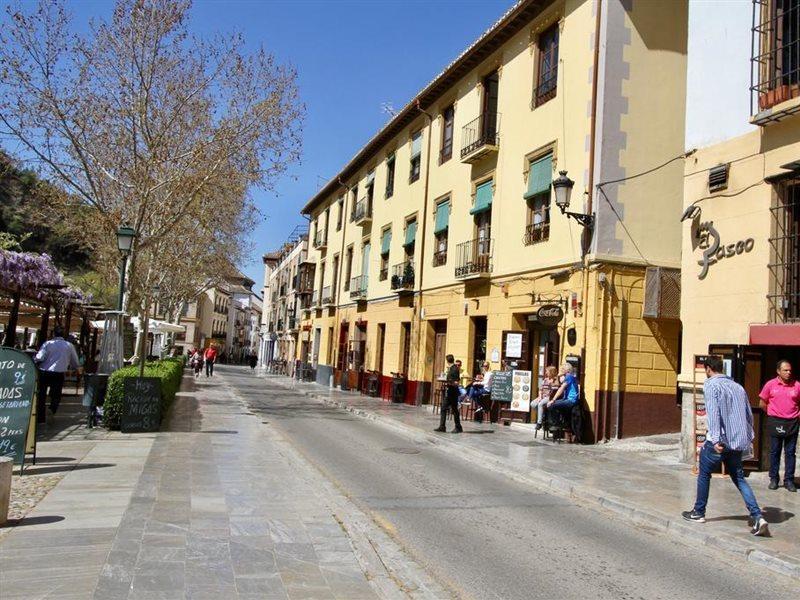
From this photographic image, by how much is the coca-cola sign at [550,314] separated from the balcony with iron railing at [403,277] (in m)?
8.84

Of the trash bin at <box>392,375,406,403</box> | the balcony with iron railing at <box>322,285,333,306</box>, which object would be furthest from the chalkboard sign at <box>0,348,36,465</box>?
→ the balcony with iron railing at <box>322,285,333,306</box>

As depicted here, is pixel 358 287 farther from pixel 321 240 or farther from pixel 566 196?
pixel 566 196

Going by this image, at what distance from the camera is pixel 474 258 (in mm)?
18875

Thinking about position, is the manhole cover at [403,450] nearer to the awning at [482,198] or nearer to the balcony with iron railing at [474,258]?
the balcony with iron railing at [474,258]

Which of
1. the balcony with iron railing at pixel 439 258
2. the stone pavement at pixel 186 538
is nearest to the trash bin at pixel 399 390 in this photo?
the balcony with iron railing at pixel 439 258

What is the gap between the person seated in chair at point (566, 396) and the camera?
1320 cm

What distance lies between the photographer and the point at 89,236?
23594mm

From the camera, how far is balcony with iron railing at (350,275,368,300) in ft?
96.6

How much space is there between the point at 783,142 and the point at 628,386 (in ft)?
18.9

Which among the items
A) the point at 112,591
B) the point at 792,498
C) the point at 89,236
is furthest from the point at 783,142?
the point at 89,236

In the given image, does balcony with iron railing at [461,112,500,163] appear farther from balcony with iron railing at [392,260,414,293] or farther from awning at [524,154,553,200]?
balcony with iron railing at [392,260,414,293]

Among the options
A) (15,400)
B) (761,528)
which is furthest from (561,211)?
(15,400)

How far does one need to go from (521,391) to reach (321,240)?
86.0 feet

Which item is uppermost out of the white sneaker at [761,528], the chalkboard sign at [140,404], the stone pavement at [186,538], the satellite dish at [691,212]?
the satellite dish at [691,212]
